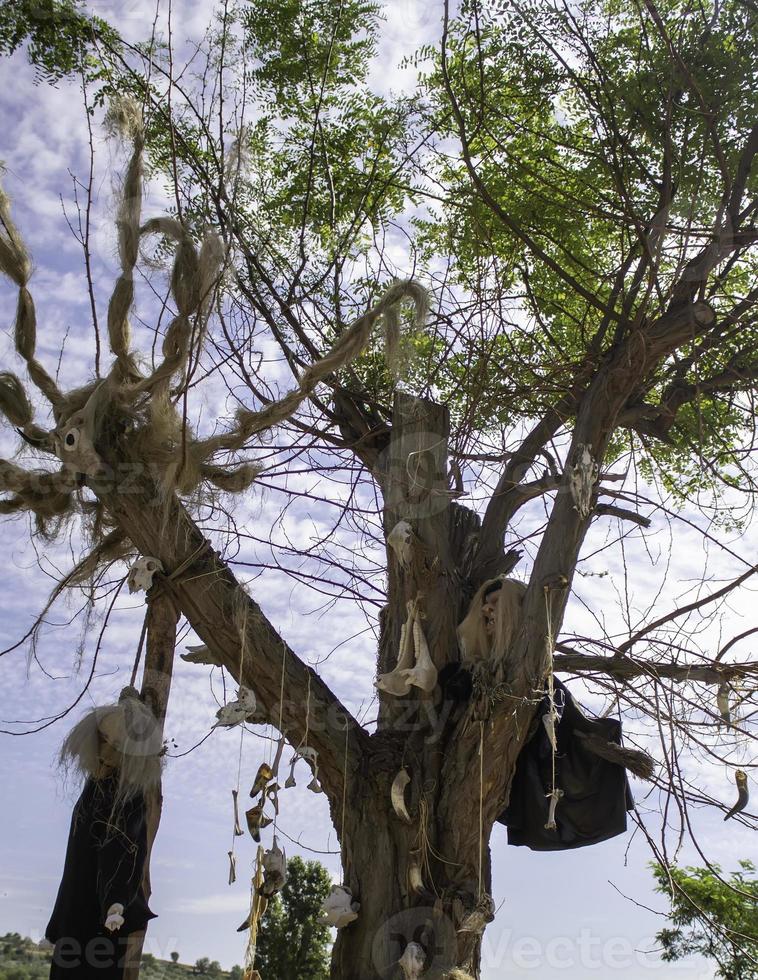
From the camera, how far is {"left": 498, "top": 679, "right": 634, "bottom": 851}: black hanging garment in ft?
10.5

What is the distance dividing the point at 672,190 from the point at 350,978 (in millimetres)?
2984

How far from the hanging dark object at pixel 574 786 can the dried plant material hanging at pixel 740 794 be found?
0.89ft

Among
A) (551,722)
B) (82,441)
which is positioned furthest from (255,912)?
(82,441)

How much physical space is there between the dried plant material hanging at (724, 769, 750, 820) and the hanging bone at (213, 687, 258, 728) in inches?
61.4

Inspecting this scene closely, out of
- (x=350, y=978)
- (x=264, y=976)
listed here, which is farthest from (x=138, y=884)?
(x=264, y=976)

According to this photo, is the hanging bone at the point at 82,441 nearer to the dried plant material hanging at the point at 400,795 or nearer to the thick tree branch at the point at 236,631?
the thick tree branch at the point at 236,631

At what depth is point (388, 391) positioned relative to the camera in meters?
4.31

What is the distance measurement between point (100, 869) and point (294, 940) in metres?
1.91

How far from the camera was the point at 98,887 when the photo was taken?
2.86 meters

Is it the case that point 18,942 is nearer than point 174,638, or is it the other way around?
point 174,638

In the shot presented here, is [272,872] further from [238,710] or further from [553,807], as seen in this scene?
[553,807]

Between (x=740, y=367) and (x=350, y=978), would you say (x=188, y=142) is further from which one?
(x=350, y=978)

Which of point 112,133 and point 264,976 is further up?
point 112,133

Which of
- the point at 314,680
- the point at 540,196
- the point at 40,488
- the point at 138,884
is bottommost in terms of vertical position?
the point at 138,884
